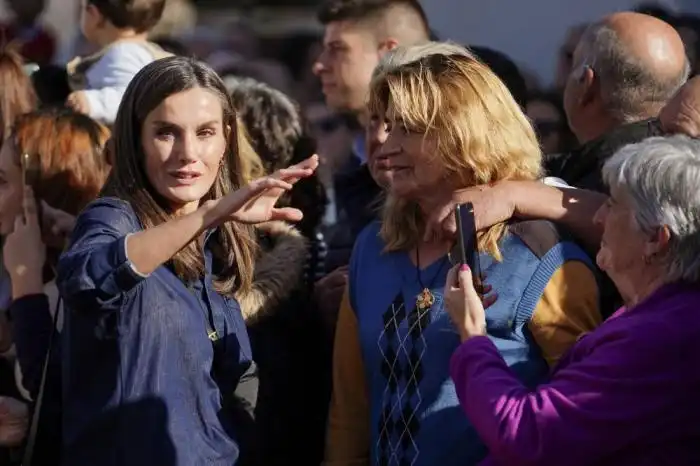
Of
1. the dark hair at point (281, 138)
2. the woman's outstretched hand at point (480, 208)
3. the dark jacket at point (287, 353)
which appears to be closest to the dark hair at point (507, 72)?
the dark hair at point (281, 138)

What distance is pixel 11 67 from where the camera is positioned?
495cm

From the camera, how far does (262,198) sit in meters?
2.81

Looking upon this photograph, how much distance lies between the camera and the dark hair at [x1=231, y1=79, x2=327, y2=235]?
395 centimetres

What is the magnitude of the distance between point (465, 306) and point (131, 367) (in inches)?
28.4

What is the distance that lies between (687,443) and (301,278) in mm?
1293

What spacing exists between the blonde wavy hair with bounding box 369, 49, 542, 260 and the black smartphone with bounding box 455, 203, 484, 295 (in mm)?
198

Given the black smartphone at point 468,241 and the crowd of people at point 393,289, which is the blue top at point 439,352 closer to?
the crowd of people at point 393,289

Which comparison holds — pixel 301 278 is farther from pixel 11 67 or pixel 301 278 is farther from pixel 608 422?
pixel 11 67

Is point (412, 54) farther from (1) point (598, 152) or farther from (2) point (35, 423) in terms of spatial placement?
(2) point (35, 423)

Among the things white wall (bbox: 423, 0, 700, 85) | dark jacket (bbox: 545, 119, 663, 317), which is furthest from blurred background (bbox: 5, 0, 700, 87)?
dark jacket (bbox: 545, 119, 663, 317)

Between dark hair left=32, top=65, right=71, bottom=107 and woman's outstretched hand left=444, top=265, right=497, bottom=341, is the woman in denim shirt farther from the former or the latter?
dark hair left=32, top=65, right=71, bottom=107

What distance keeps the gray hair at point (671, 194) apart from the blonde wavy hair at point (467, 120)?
45 centimetres

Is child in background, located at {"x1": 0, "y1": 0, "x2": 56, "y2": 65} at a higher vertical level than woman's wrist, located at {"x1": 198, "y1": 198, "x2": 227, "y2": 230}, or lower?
lower

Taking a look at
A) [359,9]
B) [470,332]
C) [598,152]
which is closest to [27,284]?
[470,332]
